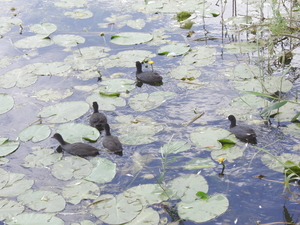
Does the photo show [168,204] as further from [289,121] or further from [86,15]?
[86,15]

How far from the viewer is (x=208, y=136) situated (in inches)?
227

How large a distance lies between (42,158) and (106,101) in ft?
6.00

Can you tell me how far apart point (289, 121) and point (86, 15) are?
7164 millimetres

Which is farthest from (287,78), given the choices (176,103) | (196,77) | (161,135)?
(161,135)

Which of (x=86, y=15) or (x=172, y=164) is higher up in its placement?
(x=86, y=15)

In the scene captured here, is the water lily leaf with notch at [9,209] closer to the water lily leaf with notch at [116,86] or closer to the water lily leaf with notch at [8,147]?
the water lily leaf with notch at [8,147]

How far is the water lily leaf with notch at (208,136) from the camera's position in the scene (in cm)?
559

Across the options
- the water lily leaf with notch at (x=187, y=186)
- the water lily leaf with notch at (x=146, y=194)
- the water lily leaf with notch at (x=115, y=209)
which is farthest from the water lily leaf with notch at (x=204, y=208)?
the water lily leaf with notch at (x=115, y=209)

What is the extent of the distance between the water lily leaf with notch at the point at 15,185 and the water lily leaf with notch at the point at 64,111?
1478 mm

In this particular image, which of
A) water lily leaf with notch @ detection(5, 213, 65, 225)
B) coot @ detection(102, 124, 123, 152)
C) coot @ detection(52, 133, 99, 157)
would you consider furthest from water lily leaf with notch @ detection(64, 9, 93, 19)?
water lily leaf with notch @ detection(5, 213, 65, 225)

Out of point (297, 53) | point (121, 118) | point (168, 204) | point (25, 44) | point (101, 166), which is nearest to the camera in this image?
point (168, 204)

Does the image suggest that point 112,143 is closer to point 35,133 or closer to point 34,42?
point 35,133

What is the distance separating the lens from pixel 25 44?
9289 mm

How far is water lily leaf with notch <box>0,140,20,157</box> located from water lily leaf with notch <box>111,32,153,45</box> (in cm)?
413
